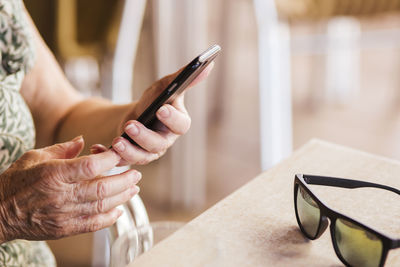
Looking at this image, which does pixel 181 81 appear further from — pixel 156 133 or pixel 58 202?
pixel 58 202

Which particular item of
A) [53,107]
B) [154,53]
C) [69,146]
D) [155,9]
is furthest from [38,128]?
[154,53]

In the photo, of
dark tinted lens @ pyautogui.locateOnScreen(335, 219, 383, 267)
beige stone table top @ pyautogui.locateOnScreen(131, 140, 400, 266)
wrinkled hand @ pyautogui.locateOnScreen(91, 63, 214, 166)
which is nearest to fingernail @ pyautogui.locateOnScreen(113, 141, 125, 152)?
wrinkled hand @ pyautogui.locateOnScreen(91, 63, 214, 166)

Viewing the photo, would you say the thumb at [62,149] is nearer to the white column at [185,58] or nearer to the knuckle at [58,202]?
the knuckle at [58,202]

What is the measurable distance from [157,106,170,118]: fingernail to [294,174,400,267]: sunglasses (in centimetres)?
18

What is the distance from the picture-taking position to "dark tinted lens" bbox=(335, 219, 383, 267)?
393 mm

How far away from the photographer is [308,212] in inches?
18.0

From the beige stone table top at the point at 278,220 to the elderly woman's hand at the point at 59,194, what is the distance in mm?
117

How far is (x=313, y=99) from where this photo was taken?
278 cm

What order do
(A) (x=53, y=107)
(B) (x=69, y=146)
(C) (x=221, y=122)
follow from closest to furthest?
1. (B) (x=69, y=146)
2. (A) (x=53, y=107)
3. (C) (x=221, y=122)

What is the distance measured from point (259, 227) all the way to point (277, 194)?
0.08 metres

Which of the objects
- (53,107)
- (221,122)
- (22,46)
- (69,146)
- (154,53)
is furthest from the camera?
(221,122)

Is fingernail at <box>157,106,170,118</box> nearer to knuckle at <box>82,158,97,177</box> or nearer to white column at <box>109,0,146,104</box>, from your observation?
knuckle at <box>82,158,97,177</box>

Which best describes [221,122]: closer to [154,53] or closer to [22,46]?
[154,53]

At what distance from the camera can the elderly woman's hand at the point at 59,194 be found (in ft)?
1.69
